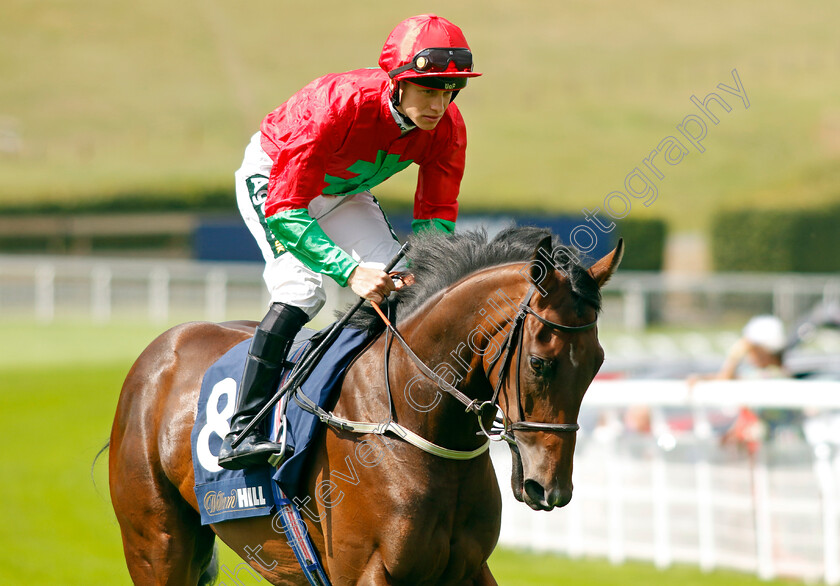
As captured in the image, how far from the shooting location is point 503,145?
39.3m

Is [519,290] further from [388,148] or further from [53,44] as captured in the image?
[53,44]

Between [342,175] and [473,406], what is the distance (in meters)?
0.92

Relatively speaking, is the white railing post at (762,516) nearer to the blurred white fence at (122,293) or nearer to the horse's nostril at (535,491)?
the horse's nostril at (535,491)

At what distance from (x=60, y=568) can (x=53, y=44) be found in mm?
35479

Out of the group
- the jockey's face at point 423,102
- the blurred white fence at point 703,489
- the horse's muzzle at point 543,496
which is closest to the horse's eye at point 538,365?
the horse's muzzle at point 543,496

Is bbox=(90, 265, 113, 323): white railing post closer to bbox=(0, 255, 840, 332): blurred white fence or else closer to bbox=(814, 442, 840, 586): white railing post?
bbox=(0, 255, 840, 332): blurred white fence

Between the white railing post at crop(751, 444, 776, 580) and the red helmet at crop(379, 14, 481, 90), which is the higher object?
the red helmet at crop(379, 14, 481, 90)

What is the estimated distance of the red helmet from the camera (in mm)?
2814

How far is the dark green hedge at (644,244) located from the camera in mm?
23938

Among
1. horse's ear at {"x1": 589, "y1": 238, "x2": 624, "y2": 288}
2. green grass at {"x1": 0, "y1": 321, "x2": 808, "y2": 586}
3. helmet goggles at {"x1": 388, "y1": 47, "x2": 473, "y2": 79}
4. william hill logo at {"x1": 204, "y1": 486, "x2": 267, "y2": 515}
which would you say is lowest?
green grass at {"x1": 0, "y1": 321, "x2": 808, "y2": 586}

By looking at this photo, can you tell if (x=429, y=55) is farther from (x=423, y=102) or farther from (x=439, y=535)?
(x=439, y=535)

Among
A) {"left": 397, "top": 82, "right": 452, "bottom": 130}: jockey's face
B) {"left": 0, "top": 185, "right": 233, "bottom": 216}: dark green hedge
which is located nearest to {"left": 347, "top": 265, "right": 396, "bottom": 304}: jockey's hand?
{"left": 397, "top": 82, "right": 452, "bottom": 130}: jockey's face

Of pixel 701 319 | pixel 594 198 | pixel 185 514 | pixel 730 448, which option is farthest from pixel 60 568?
pixel 594 198

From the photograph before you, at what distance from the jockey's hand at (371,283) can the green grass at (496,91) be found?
78.4ft
